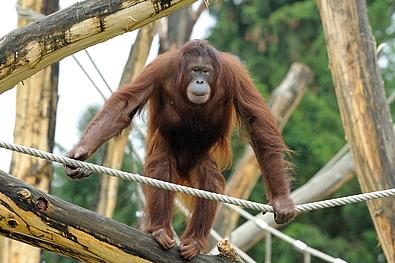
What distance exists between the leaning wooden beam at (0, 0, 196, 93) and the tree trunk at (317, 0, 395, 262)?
6.86 feet

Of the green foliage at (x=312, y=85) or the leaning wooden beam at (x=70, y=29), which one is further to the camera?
the green foliage at (x=312, y=85)

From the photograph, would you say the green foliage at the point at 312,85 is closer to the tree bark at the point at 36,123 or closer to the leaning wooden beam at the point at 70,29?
the tree bark at the point at 36,123

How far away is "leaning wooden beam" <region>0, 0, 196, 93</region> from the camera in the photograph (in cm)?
368

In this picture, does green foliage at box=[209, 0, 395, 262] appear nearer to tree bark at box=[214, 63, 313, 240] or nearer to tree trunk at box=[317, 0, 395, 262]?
tree bark at box=[214, 63, 313, 240]

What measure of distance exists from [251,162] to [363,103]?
2533 millimetres

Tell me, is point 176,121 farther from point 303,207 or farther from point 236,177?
point 236,177

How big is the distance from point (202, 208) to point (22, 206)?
1213mm

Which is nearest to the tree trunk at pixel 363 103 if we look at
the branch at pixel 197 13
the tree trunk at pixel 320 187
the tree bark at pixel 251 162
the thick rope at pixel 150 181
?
the thick rope at pixel 150 181

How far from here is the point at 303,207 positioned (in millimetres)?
4000

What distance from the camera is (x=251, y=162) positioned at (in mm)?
7953

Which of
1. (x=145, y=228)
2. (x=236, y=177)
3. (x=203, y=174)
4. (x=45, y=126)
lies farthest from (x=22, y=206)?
(x=236, y=177)

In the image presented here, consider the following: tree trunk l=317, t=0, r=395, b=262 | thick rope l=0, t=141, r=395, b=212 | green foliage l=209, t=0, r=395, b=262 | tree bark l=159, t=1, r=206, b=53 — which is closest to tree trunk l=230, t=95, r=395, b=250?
tree trunk l=317, t=0, r=395, b=262

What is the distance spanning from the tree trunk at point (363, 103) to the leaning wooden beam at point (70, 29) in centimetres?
209

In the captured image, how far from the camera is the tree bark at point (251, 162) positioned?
8.02 m
